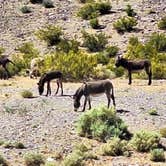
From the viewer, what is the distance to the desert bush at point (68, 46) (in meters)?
45.8

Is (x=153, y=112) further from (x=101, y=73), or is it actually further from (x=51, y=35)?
(x=51, y=35)

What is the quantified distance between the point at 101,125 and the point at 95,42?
26.6 metres

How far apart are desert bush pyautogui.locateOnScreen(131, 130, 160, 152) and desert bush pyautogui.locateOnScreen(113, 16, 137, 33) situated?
3015 cm

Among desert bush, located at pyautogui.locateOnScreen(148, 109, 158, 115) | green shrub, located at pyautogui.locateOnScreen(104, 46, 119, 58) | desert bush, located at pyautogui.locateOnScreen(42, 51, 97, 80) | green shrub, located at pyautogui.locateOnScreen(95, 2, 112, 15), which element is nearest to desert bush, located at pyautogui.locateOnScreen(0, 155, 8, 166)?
desert bush, located at pyautogui.locateOnScreen(148, 109, 158, 115)

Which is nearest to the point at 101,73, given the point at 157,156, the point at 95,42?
the point at 95,42

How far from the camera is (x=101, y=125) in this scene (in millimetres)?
20359

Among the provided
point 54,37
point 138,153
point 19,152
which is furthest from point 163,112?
point 54,37

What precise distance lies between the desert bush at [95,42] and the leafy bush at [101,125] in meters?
25.6

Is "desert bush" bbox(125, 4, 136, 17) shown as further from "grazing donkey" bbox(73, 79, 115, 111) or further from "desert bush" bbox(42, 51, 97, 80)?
"grazing donkey" bbox(73, 79, 115, 111)

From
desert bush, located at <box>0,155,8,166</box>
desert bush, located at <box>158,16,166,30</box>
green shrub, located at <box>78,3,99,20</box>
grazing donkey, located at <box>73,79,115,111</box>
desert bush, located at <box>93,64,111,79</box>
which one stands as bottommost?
desert bush, located at <box>93,64,111,79</box>

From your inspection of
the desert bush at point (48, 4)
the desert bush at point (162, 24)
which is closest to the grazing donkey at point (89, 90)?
the desert bush at point (162, 24)

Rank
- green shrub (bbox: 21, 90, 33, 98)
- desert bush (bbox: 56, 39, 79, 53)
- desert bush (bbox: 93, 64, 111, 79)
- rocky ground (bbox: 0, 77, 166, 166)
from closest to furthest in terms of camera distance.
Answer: rocky ground (bbox: 0, 77, 166, 166), green shrub (bbox: 21, 90, 33, 98), desert bush (bbox: 93, 64, 111, 79), desert bush (bbox: 56, 39, 79, 53)

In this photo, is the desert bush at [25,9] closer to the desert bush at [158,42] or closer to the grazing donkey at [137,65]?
the desert bush at [158,42]

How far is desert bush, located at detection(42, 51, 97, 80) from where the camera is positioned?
119ft
